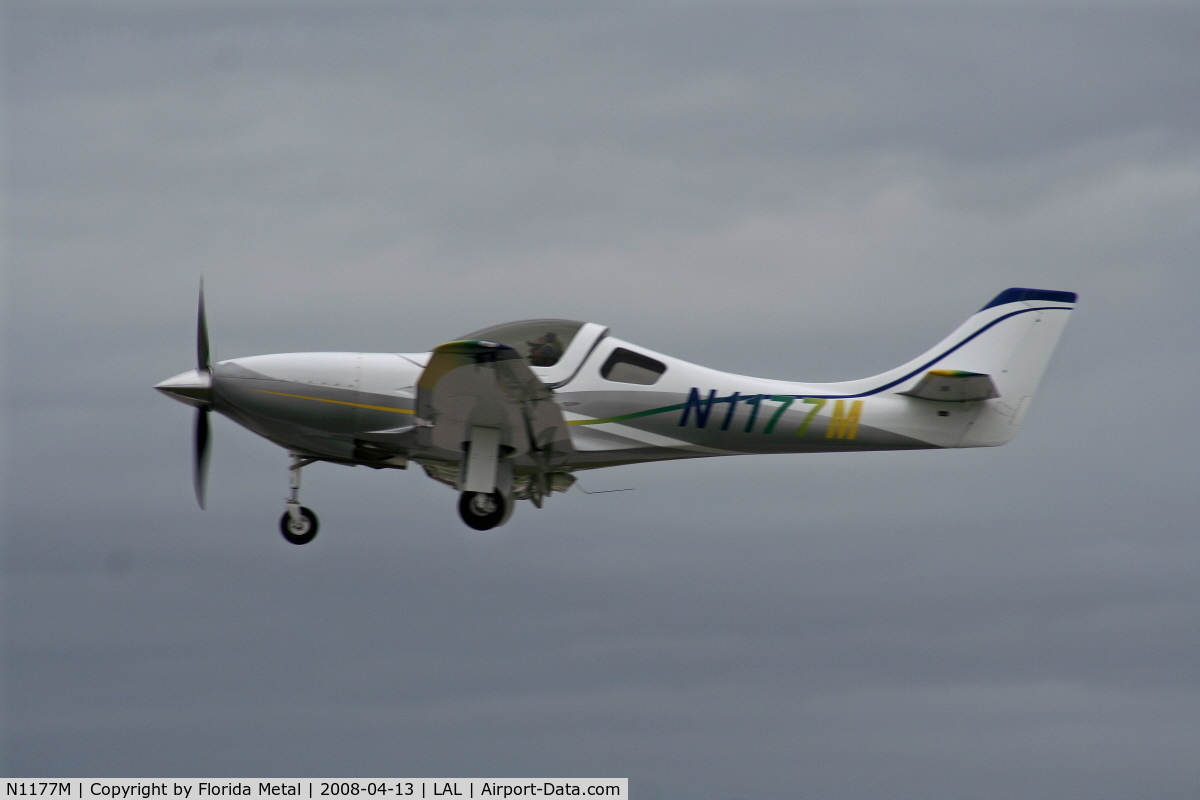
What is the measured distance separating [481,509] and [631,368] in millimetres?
2482

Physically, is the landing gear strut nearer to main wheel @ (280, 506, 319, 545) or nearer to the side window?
main wheel @ (280, 506, 319, 545)

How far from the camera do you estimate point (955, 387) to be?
51.9 ft

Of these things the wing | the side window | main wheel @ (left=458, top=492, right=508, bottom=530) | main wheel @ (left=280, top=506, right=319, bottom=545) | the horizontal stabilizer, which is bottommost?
Result: main wheel @ (left=458, top=492, right=508, bottom=530)

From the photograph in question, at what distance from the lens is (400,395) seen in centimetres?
1595

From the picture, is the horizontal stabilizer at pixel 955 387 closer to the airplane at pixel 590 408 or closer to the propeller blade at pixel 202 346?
the airplane at pixel 590 408

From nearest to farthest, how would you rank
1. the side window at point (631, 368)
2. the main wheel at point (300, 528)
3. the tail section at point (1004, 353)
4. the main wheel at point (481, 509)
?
1. the main wheel at point (481, 509)
2. the side window at point (631, 368)
3. the tail section at point (1004, 353)
4. the main wheel at point (300, 528)

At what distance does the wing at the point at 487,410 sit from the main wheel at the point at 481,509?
14 cm

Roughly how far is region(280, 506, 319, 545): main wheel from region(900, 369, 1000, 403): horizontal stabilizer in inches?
303

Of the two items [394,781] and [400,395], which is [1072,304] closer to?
[400,395]

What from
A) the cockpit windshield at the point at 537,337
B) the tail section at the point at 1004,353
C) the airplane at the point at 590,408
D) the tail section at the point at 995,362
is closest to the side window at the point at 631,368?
the airplane at the point at 590,408

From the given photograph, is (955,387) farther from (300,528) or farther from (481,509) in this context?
(300,528)

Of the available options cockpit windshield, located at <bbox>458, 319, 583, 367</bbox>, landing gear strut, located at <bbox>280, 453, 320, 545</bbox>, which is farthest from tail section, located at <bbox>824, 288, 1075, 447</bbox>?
landing gear strut, located at <bbox>280, 453, 320, 545</bbox>

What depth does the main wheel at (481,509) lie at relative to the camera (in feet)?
51.5

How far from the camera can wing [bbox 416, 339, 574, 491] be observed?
14.3 metres
